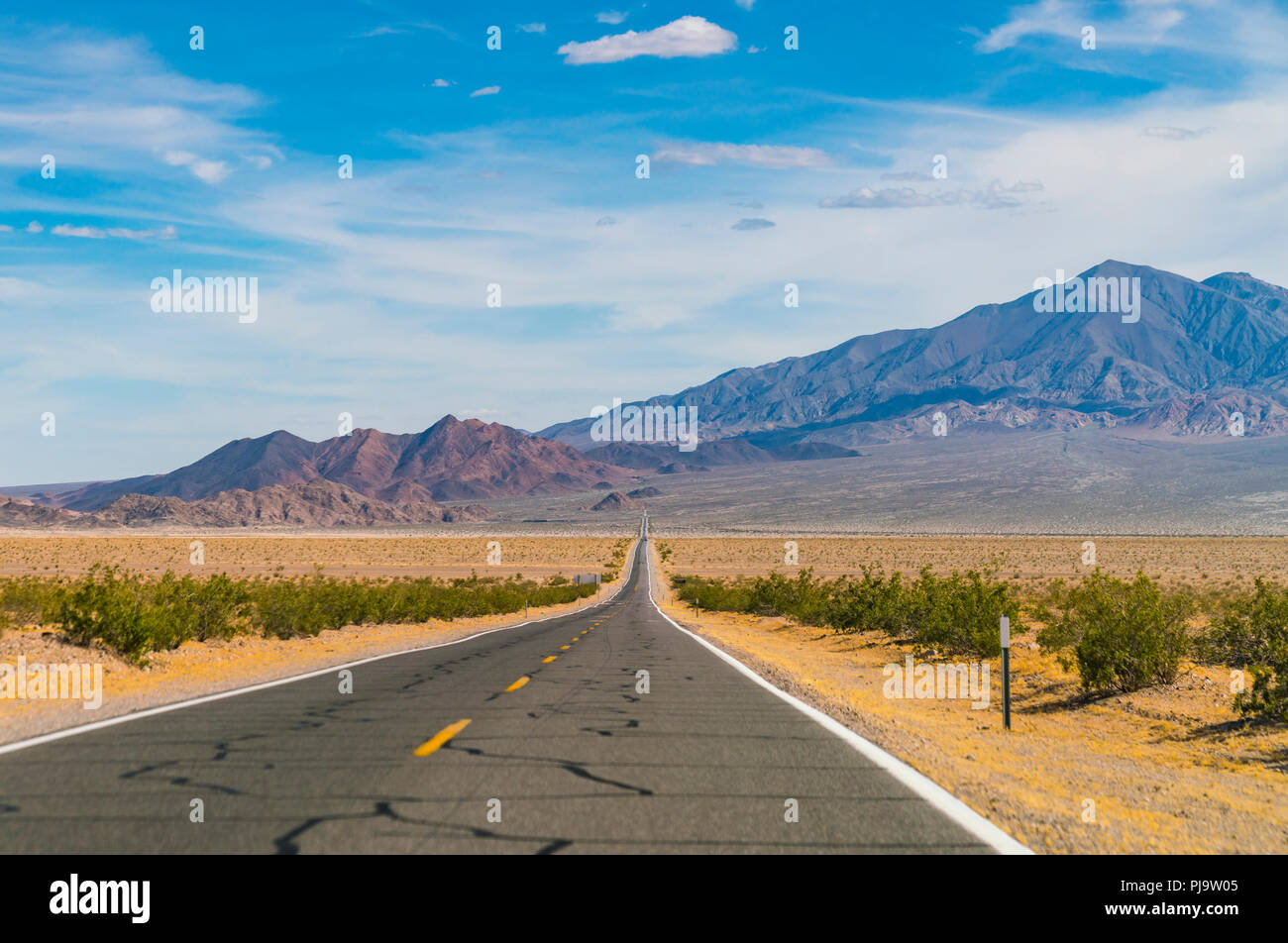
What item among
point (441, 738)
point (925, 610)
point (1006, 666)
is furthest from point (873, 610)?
point (441, 738)

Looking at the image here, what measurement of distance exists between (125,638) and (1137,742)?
49.5ft

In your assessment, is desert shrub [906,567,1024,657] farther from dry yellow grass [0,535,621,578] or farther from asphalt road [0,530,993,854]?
dry yellow grass [0,535,621,578]

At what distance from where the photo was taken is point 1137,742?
37.8 feet

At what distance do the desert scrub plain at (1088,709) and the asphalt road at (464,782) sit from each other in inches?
41.2

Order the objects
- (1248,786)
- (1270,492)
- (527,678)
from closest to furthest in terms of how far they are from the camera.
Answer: (1248,786) → (527,678) → (1270,492)

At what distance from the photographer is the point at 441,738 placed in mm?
8648

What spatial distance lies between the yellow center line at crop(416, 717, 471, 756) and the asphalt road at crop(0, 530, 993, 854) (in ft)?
0.11

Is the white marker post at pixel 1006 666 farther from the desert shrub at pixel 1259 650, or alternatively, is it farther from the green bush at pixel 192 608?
the green bush at pixel 192 608

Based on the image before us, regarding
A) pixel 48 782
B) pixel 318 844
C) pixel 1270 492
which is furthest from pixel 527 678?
pixel 1270 492

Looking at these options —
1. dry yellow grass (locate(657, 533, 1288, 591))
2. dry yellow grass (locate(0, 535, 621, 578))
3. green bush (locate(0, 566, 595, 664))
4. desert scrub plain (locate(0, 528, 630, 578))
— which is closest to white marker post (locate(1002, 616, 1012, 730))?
green bush (locate(0, 566, 595, 664))

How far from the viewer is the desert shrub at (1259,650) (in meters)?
11.6

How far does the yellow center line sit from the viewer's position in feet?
26.5
